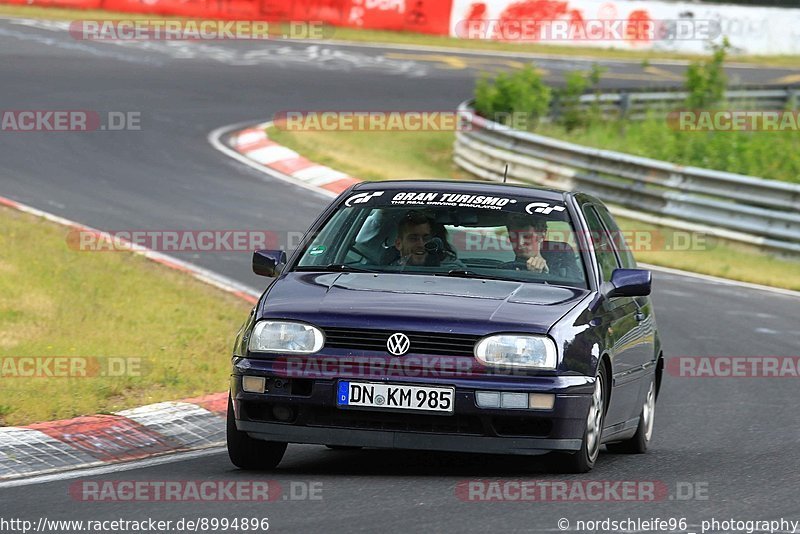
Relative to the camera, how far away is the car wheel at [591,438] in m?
6.97

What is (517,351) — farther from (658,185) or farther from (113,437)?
(658,185)

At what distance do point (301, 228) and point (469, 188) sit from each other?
8.87 metres

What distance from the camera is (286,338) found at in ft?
22.7

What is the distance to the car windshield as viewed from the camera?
→ 7.73 m

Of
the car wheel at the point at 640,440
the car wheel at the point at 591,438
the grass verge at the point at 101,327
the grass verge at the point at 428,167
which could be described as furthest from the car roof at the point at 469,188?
the grass verge at the point at 428,167

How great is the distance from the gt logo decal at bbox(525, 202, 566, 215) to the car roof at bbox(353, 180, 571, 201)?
8cm

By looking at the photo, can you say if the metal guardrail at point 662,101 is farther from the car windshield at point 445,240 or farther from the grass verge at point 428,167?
the car windshield at point 445,240

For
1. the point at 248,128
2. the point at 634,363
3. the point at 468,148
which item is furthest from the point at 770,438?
the point at 248,128

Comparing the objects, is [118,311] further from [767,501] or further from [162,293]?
[767,501]

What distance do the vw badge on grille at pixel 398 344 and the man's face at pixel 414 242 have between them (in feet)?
3.53

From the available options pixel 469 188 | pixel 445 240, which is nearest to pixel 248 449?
pixel 445 240

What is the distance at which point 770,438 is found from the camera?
29.1ft

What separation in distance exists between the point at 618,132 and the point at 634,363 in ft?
59.5

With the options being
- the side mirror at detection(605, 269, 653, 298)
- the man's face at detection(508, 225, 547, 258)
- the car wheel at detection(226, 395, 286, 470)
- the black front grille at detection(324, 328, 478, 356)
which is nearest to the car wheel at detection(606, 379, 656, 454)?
the side mirror at detection(605, 269, 653, 298)
